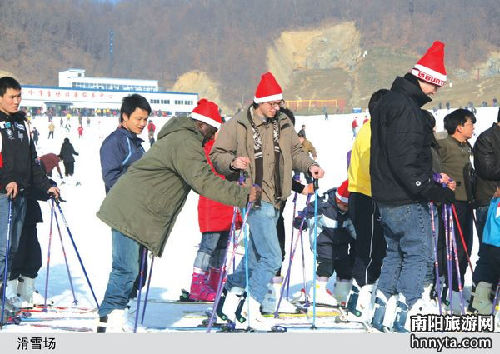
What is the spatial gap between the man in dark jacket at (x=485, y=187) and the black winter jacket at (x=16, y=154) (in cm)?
347

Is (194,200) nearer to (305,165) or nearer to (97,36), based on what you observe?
(305,165)

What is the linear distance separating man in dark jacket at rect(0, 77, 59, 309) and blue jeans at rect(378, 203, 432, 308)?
265 cm

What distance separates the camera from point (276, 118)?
5730 mm

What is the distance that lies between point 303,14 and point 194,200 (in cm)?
12088

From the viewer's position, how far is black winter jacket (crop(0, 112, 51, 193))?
5734 millimetres

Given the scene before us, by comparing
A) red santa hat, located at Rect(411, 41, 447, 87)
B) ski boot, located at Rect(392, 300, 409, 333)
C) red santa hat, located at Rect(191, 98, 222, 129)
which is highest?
red santa hat, located at Rect(411, 41, 447, 87)

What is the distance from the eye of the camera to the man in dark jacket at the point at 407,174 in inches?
193

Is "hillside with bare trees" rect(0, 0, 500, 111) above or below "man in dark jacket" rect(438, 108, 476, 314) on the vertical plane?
above

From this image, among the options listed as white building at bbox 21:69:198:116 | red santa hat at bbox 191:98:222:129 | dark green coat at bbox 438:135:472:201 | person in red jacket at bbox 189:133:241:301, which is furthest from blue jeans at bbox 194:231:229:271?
white building at bbox 21:69:198:116

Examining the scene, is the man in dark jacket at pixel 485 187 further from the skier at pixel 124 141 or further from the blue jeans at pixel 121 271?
the blue jeans at pixel 121 271

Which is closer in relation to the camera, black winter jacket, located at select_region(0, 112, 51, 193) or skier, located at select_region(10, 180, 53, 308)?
black winter jacket, located at select_region(0, 112, 51, 193)

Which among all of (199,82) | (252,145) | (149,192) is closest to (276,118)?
(252,145)

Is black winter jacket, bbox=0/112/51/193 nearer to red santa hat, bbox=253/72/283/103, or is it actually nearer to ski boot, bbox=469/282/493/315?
red santa hat, bbox=253/72/283/103

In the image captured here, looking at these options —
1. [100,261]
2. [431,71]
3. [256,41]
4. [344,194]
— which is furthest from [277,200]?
[256,41]
